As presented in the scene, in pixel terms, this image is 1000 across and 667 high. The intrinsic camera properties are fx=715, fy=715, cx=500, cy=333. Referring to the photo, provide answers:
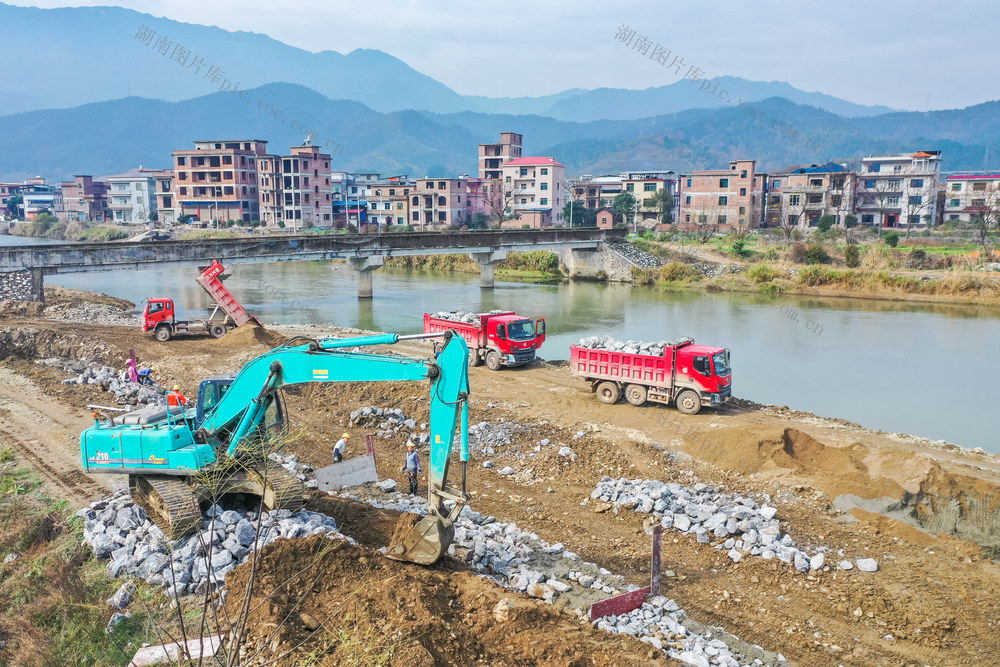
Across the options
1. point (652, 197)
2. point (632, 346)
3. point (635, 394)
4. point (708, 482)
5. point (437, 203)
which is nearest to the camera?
point (708, 482)

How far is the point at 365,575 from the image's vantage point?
886 cm

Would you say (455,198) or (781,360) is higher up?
(455,198)

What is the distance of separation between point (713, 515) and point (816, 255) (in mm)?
41490

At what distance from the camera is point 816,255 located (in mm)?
48281

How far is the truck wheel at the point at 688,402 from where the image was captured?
684 inches

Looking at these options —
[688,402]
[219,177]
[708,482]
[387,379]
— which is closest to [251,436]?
[387,379]

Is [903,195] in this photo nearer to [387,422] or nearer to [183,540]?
[387,422]

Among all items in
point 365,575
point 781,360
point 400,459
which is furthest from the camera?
point 781,360

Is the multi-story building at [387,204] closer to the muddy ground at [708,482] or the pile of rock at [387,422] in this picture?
the muddy ground at [708,482]

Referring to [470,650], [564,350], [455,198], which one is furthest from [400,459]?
[455,198]

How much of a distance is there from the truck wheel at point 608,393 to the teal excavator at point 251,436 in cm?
871

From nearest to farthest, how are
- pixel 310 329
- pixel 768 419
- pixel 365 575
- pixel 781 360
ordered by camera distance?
pixel 365 575 < pixel 768 419 < pixel 781 360 < pixel 310 329

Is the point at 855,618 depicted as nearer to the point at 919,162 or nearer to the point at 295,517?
the point at 295,517

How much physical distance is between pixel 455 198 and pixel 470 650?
75571mm
